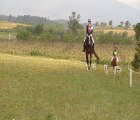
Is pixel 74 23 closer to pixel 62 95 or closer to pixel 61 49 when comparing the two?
pixel 61 49

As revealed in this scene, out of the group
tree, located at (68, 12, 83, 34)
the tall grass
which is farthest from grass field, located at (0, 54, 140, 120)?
tree, located at (68, 12, 83, 34)

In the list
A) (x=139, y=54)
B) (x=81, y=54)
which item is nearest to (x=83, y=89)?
(x=139, y=54)

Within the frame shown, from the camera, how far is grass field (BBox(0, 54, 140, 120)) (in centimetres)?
1892

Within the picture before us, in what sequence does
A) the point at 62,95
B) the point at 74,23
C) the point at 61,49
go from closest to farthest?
the point at 62,95 < the point at 61,49 < the point at 74,23

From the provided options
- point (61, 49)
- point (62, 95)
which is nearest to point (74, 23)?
point (61, 49)

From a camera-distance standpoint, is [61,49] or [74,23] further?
[74,23]

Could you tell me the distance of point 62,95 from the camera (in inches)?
891

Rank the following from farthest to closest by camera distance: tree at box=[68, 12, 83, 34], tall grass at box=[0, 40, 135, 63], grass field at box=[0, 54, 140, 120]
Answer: tree at box=[68, 12, 83, 34] < tall grass at box=[0, 40, 135, 63] < grass field at box=[0, 54, 140, 120]

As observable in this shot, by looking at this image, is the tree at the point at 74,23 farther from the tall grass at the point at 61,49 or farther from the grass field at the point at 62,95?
the grass field at the point at 62,95

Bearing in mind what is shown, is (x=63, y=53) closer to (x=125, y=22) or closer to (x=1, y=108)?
(x=1, y=108)

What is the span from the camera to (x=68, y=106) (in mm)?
20359

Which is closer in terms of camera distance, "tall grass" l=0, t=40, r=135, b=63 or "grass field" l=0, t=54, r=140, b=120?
"grass field" l=0, t=54, r=140, b=120

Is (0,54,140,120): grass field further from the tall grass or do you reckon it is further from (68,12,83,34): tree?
(68,12,83,34): tree

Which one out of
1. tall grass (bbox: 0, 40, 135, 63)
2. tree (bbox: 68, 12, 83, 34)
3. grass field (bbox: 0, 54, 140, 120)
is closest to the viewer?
grass field (bbox: 0, 54, 140, 120)
